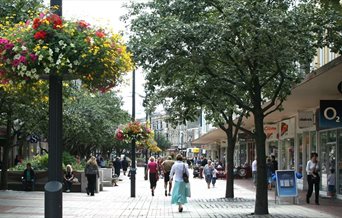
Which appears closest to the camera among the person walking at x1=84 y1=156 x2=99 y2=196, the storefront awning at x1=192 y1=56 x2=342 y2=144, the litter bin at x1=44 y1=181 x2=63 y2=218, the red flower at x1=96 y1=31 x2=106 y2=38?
the litter bin at x1=44 y1=181 x2=63 y2=218

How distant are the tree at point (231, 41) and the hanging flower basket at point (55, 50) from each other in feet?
17.5

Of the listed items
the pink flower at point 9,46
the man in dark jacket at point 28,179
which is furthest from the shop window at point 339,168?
the pink flower at point 9,46

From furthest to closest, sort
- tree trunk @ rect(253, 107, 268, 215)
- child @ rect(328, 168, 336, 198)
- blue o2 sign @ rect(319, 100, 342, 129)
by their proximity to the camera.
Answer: child @ rect(328, 168, 336, 198), blue o2 sign @ rect(319, 100, 342, 129), tree trunk @ rect(253, 107, 268, 215)

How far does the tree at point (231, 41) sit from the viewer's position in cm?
1283

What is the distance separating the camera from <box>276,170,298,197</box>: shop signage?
1836cm

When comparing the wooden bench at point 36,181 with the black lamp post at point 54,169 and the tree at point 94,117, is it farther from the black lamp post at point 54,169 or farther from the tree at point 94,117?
the black lamp post at point 54,169

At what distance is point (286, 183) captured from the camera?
18484 millimetres

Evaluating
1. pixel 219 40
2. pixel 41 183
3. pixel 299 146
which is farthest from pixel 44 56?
pixel 299 146

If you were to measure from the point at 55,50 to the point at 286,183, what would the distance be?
42.1ft

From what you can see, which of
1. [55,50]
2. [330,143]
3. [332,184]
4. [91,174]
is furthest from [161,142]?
[55,50]

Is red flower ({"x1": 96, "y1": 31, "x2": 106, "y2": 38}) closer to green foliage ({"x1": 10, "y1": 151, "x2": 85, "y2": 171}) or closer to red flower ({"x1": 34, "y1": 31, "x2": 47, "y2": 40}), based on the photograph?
red flower ({"x1": 34, "y1": 31, "x2": 47, "y2": 40})

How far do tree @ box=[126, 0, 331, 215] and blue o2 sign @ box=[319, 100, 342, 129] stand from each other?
2.77 meters

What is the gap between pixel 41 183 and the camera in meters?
25.6

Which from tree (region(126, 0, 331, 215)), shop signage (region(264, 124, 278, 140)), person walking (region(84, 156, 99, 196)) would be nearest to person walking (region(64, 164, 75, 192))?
person walking (region(84, 156, 99, 196))
